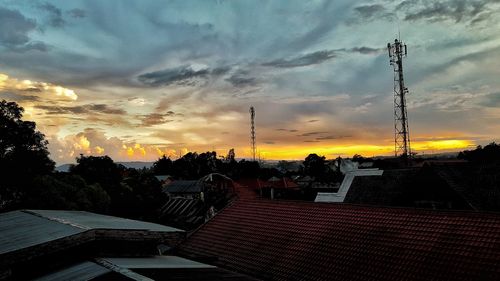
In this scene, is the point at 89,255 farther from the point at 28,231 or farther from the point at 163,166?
the point at 163,166

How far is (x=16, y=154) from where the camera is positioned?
29656 mm

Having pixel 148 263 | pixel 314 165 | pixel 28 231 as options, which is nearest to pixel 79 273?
pixel 148 263

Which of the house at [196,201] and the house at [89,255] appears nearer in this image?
the house at [89,255]

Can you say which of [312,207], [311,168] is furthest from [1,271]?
[311,168]

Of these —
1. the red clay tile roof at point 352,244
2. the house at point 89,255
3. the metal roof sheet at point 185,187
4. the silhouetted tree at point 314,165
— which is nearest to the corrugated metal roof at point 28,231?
the house at point 89,255

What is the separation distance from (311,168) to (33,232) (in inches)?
4055

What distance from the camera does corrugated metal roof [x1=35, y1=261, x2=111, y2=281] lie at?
11.7 m

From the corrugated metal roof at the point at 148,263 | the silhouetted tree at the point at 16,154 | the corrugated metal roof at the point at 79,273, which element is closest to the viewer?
the corrugated metal roof at the point at 79,273

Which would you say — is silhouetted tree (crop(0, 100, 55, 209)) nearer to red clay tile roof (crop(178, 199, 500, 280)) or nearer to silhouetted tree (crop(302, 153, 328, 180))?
red clay tile roof (crop(178, 199, 500, 280))

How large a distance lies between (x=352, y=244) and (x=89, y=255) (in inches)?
366

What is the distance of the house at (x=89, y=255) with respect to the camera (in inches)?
485

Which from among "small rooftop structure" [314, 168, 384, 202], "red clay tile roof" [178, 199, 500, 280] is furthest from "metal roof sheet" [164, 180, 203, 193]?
"red clay tile roof" [178, 199, 500, 280]

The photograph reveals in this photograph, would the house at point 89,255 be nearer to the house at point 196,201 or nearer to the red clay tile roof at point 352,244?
the red clay tile roof at point 352,244

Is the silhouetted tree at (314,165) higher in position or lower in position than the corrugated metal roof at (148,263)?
higher
